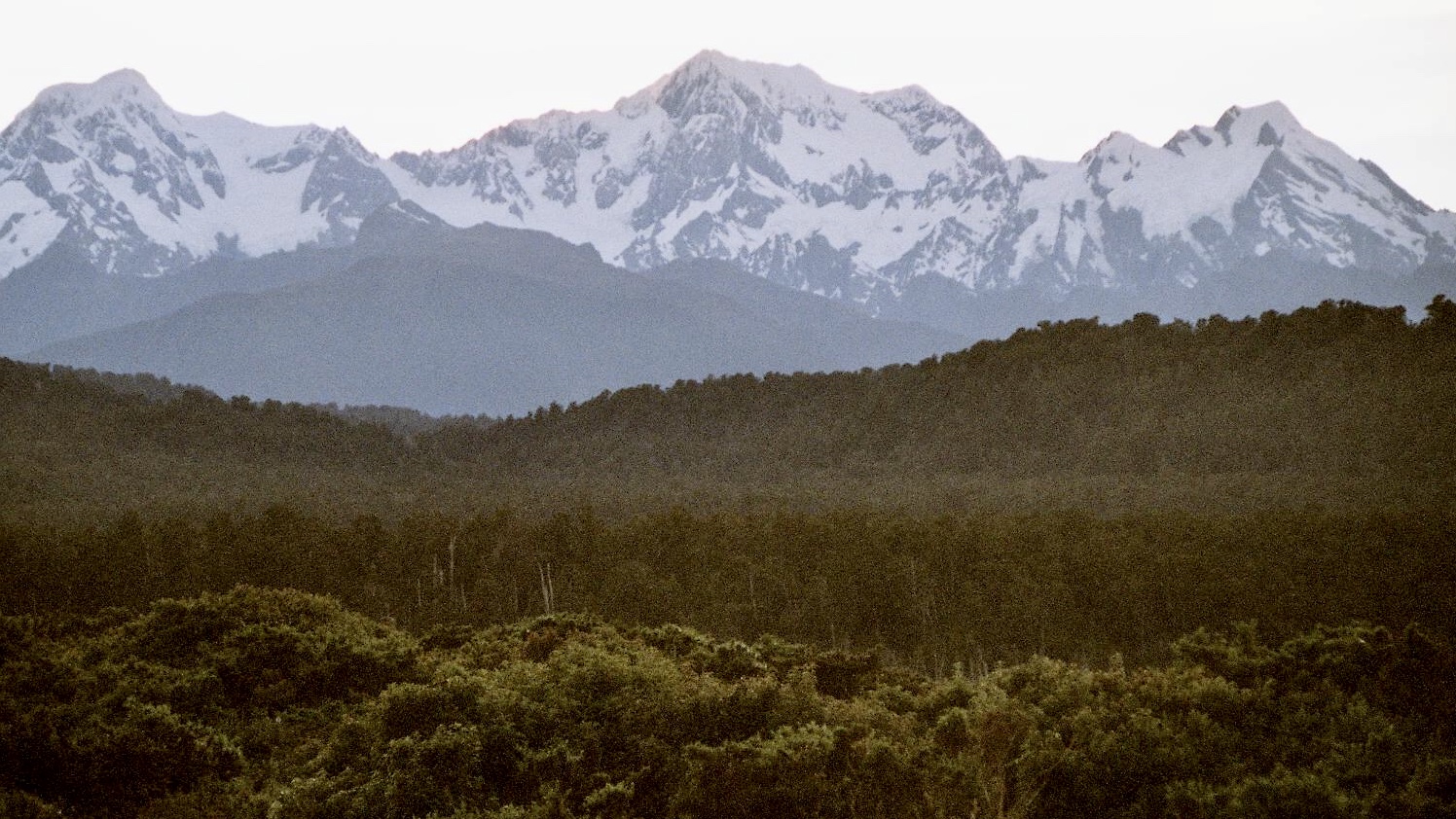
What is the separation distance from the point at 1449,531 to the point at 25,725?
102 meters

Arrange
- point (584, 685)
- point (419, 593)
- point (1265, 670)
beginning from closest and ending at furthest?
point (584, 685) < point (1265, 670) < point (419, 593)

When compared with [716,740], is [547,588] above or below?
below

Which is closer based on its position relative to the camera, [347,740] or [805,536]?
[347,740]

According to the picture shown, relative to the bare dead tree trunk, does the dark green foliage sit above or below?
above

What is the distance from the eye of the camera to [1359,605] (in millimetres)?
89188

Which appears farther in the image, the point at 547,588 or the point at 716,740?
the point at 547,588

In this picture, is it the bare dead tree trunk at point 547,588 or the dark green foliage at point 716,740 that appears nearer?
the dark green foliage at point 716,740

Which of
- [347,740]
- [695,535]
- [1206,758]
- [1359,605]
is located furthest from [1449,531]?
[347,740]

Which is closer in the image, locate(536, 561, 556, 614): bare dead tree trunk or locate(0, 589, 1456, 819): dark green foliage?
locate(0, 589, 1456, 819): dark green foliage

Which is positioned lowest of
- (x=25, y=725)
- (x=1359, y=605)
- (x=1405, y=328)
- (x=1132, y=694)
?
(x=1359, y=605)

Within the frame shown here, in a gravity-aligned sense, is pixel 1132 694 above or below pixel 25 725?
below

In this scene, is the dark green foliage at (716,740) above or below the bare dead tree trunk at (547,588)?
above

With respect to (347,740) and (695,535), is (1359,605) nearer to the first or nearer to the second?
(695,535)

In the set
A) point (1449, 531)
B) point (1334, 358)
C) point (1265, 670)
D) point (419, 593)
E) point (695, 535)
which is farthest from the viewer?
point (1334, 358)
